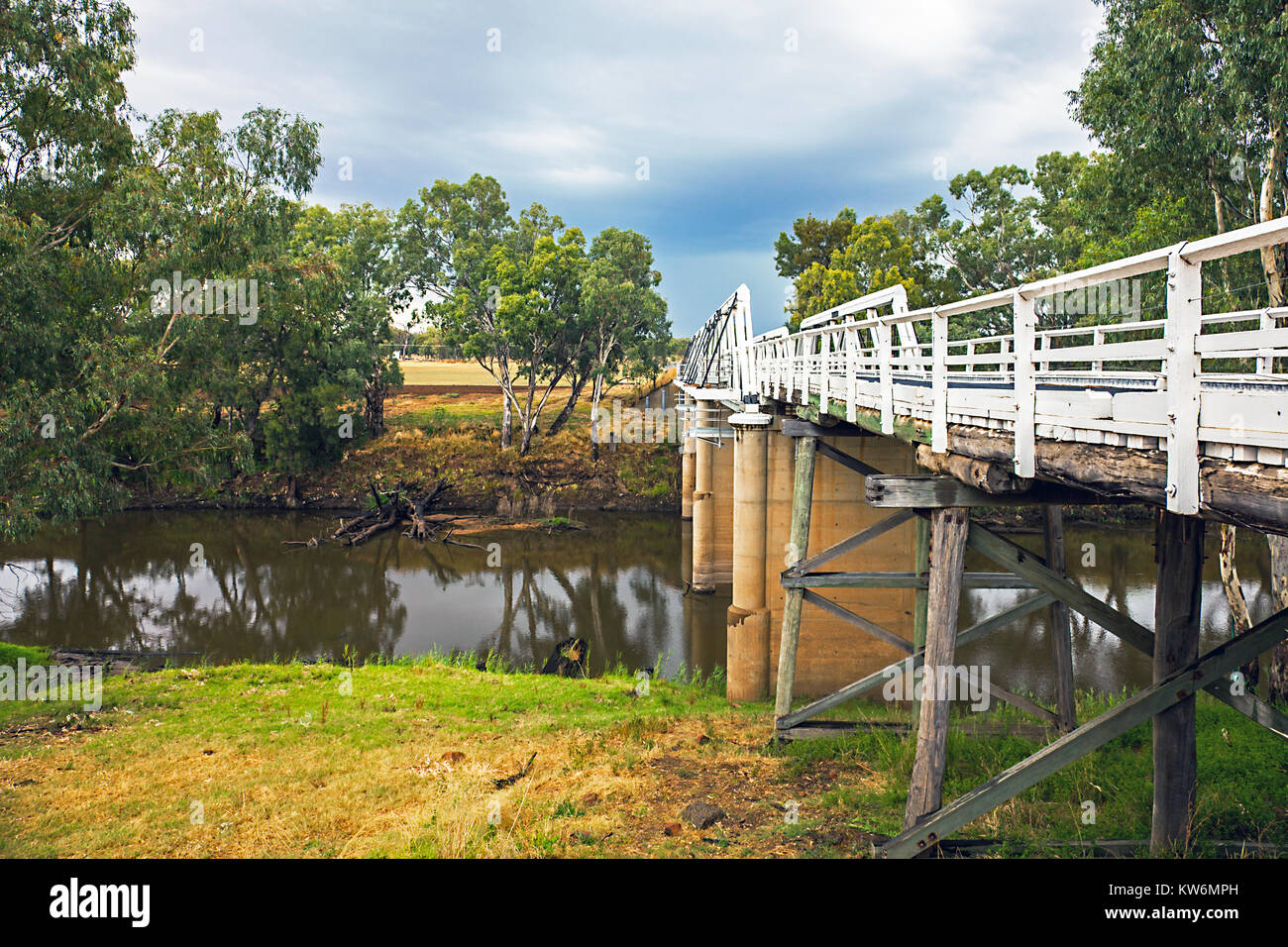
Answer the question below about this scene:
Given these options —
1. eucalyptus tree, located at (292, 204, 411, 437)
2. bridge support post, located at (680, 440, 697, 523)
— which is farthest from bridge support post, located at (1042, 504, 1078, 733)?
eucalyptus tree, located at (292, 204, 411, 437)

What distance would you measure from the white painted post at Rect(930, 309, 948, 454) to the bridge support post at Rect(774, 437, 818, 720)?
5.13m

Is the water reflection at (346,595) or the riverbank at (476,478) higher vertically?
the riverbank at (476,478)

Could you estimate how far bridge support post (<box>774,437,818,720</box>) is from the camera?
11.4 meters

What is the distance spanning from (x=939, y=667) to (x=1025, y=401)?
224 cm

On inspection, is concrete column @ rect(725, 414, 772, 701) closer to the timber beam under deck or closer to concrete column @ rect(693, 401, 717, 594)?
concrete column @ rect(693, 401, 717, 594)

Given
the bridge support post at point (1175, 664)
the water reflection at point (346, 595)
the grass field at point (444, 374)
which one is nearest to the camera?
the bridge support post at point (1175, 664)

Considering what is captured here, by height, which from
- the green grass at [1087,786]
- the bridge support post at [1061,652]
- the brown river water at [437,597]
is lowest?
the brown river water at [437,597]

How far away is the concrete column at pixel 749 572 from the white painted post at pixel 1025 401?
1011 cm

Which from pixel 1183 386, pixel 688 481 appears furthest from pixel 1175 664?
pixel 688 481

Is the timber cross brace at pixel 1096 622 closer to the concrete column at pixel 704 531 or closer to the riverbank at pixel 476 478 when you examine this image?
the concrete column at pixel 704 531

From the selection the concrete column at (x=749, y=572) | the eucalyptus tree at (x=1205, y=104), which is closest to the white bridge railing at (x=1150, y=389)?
the concrete column at (x=749, y=572)

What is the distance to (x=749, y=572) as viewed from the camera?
15.5 meters

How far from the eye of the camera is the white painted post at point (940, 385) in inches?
249

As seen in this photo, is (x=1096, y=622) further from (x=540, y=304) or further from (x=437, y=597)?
(x=540, y=304)
